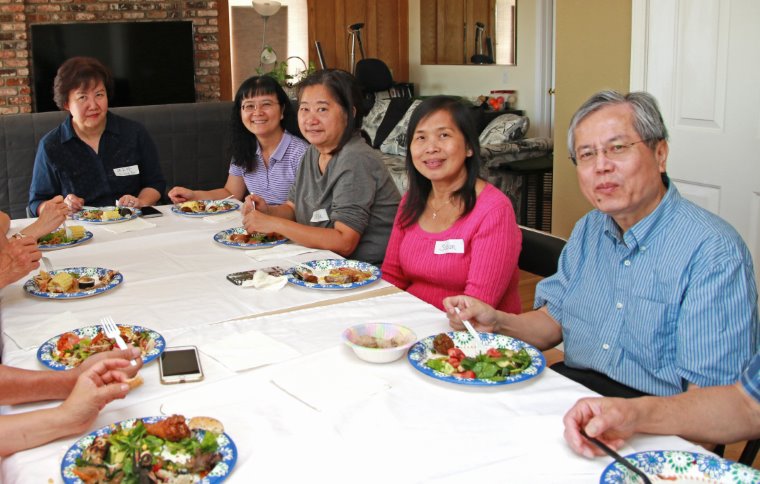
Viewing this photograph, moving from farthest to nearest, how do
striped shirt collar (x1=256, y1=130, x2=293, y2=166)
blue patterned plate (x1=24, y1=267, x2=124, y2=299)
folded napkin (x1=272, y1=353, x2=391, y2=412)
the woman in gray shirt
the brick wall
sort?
1. the brick wall
2. striped shirt collar (x1=256, y1=130, x2=293, y2=166)
3. the woman in gray shirt
4. blue patterned plate (x1=24, y1=267, x2=124, y2=299)
5. folded napkin (x1=272, y1=353, x2=391, y2=412)

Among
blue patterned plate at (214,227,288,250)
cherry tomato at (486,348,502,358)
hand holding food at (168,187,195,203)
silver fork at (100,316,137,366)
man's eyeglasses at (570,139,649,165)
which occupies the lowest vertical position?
cherry tomato at (486,348,502,358)

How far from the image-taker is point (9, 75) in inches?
271

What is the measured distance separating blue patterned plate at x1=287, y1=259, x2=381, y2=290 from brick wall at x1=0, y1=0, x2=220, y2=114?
555 centimetres

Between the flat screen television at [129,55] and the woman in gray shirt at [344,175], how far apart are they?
191 inches

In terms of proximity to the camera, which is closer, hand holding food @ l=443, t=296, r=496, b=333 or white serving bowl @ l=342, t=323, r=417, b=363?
white serving bowl @ l=342, t=323, r=417, b=363

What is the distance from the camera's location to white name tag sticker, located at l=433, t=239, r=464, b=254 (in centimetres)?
228

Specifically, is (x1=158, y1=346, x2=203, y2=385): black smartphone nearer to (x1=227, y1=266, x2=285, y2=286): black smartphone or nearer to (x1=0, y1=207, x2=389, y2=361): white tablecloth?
(x1=0, y1=207, x2=389, y2=361): white tablecloth

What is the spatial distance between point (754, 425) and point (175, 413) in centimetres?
98

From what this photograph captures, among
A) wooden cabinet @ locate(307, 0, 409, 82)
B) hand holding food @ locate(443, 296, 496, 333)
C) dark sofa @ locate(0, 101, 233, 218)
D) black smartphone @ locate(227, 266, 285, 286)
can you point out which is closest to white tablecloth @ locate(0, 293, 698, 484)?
hand holding food @ locate(443, 296, 496, 333)

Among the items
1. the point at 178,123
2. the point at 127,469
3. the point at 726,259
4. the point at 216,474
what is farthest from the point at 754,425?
the point at 178,123

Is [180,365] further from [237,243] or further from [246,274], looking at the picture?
[237,243]

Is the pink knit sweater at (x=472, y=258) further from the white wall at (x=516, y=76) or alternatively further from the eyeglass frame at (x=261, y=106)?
the white wall at (x=516, y=76)

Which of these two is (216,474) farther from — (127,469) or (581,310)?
(581,310)

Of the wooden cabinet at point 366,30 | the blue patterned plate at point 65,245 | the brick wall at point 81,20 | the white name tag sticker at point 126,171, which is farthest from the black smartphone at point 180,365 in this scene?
the wooden cabinet at point 366,30
